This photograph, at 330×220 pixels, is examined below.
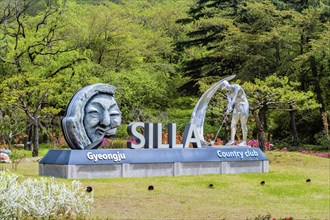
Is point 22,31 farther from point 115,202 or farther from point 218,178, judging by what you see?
point 115,202

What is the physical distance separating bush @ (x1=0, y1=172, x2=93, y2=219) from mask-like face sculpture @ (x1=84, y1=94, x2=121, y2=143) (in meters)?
7.63

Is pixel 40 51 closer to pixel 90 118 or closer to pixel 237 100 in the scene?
pixel 237 100

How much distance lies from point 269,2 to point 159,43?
1136cm

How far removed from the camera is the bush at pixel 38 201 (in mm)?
9227

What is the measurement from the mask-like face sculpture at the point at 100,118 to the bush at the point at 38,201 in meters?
7.63

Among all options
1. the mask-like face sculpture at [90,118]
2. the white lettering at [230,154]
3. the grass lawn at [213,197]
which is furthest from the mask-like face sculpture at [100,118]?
the white lettering at [230,154]

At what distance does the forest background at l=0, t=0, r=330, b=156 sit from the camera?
33.6 meters

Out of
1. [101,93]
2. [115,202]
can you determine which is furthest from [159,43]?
[115,202]

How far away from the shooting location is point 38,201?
954 centimetres

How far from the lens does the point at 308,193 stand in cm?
1675

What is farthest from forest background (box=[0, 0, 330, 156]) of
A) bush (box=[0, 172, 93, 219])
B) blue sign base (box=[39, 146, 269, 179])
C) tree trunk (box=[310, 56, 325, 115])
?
bush (box=[0, 172, 93, 219])

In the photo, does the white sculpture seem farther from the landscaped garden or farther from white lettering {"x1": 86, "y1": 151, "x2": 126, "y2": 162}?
white lettering {"x1": 86, "y1": 151, "x2": 126, "y2": 162}

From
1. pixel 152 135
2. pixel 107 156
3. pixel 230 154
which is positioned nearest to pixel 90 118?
pixel 107 156

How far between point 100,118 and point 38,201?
8.75 metres
